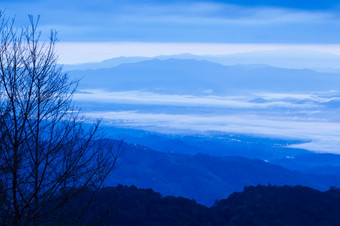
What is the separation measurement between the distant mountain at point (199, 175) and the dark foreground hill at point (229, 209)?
37.4 meters

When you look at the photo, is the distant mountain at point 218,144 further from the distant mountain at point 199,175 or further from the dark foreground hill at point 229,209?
the dark foreground hill at point 229,209

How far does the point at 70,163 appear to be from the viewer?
257 inches

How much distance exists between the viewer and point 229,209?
25438mm

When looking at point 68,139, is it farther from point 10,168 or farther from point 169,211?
point 169,211

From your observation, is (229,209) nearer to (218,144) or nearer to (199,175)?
(199,175)

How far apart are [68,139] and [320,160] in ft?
388

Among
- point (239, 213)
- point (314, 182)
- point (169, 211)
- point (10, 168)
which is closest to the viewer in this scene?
point (10, 168)

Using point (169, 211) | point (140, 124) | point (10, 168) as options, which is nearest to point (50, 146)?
point (10, 168)

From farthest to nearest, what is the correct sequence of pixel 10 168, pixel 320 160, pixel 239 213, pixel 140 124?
pixel 140 124 → pixel 320 160 → pixel 239 213 → pixel 10 168

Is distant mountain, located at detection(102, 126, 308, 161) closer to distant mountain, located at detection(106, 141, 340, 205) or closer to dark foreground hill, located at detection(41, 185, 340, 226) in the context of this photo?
distant mountain, located at detection(106, 141, 340, 205)

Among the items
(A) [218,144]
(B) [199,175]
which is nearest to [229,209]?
(B) [199,175]

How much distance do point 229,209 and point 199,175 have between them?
4834cm

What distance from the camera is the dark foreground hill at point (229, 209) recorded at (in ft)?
71.8

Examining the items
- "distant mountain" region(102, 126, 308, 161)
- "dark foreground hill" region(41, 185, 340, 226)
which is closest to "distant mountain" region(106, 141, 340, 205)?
"distant mountain" region(102, 126, 308, 161)
